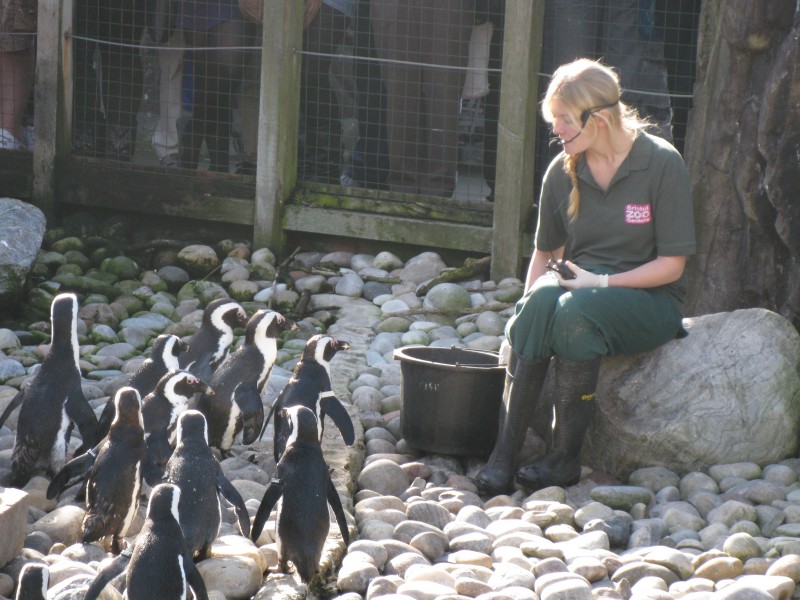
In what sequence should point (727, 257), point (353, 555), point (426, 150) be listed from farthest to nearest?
point (426, 150) → point (727, 257) → point (353, 555)

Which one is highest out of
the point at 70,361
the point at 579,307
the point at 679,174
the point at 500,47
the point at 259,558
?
the point at 500,47

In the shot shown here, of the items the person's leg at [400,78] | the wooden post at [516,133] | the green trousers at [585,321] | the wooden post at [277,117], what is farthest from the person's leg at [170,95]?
the green trousers at [585,321]

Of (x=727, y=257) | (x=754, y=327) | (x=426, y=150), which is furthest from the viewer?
(x=426, y=150)

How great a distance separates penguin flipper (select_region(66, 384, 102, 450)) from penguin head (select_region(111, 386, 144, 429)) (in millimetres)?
670

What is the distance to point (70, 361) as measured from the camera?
506cm

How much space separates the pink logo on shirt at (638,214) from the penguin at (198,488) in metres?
1.96

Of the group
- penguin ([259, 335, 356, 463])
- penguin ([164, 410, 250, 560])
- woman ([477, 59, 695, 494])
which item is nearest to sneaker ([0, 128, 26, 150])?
penguin ([259, 335, 356, 463])

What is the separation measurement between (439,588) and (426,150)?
4482mm

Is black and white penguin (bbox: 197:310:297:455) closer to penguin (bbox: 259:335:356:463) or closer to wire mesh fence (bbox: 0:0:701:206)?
penguin (bbox: 259:335:356:463)

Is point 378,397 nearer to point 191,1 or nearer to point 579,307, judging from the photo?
point 579,307

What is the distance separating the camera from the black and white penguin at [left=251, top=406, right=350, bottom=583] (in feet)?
12.5

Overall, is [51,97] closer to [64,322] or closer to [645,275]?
[64,322]

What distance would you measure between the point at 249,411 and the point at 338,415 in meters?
0.43

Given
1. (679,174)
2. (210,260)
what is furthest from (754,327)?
(210,260)
